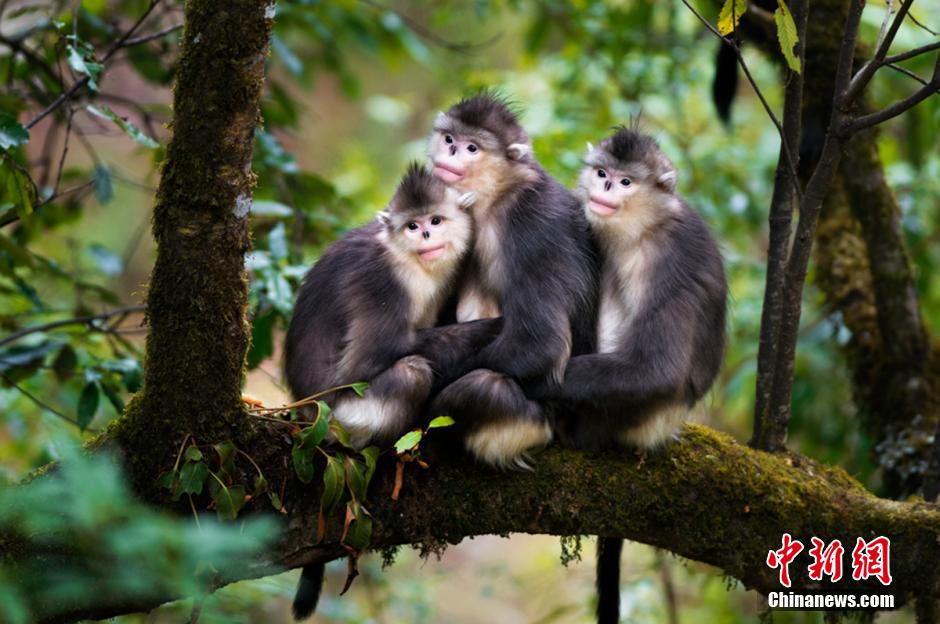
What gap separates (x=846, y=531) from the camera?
2900 millimetres

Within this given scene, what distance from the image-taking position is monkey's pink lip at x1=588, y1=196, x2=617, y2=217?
306cm

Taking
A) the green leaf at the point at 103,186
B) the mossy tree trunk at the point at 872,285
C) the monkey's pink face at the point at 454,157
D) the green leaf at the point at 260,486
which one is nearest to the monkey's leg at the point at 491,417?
the green leaf at the point at 260,486

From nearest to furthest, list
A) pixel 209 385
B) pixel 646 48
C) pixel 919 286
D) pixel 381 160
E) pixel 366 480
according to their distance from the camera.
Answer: pixel 209 385
pixel 366 480
pixel 919 286
pixel 646 48
pixel 381 160

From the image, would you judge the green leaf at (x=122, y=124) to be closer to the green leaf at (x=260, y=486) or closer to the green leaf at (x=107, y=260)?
the green leaf at (x=260, y=486)

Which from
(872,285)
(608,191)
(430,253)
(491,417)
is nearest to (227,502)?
(491,417)

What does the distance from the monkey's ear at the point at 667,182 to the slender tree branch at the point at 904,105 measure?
22.3 inches

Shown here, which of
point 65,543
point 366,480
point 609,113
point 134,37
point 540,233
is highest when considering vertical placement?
point 609,113

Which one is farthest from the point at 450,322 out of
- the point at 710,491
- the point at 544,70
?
the point at 544,70

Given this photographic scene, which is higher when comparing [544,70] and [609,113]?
[544,70]

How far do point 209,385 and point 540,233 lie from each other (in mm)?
1110

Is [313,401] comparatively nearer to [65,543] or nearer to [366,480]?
[366,480]

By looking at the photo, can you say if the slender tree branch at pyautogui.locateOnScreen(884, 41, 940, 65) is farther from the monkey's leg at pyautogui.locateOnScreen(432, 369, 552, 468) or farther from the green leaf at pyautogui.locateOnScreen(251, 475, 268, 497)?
the green leaf at pyautogui.locateOnScreen(251, 475, 268, 497)

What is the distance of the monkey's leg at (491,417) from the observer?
2.69 m

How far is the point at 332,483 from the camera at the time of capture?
2.50 metres
